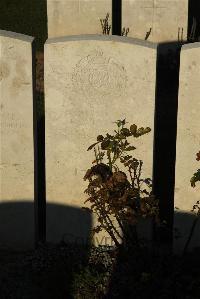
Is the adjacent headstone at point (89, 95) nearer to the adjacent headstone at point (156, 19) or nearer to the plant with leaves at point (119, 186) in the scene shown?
the plant with leaves at point (119, 186)

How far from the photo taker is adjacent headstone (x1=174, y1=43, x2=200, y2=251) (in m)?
4.43

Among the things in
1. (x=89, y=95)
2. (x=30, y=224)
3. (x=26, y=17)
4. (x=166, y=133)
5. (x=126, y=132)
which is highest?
(x=26, y=17)

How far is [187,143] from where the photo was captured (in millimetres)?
4609

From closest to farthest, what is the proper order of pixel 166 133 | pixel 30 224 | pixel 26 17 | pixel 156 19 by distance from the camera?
pixel 30 224, pixel 166 133, pixel 156 19, pixel 26 17

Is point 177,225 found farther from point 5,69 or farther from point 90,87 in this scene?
point 5,69

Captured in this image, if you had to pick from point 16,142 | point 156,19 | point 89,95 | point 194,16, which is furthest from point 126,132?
point 194,16

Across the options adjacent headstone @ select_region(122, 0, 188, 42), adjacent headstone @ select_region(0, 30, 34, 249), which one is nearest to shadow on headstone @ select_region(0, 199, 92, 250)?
adjacent headstone @ select_region(0, 30, 34, 249)

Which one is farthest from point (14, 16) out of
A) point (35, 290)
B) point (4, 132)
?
point (35, 290)

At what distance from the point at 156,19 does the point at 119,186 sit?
15.3 feet

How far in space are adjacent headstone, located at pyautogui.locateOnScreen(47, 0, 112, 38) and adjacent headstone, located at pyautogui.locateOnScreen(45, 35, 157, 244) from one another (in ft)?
14.4

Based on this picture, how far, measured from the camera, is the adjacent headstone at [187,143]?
4.43 meters

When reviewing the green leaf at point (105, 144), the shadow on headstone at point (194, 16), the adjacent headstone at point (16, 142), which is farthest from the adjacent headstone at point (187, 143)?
the shadow on headstone at point (194, 16)

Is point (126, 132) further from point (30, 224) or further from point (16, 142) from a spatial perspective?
point (30, 224)

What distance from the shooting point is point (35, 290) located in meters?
4.41
